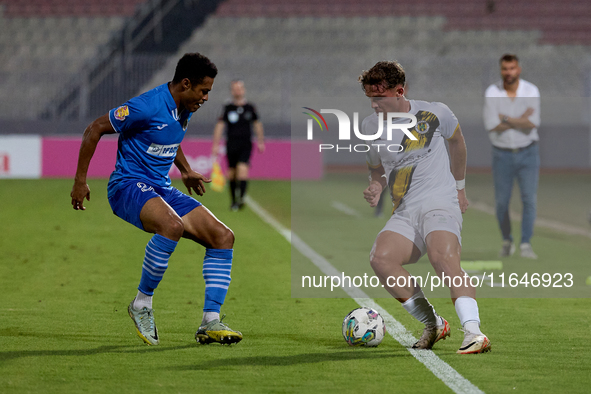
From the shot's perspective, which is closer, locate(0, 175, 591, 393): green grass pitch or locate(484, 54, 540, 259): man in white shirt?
locate(0, 175, 591, 393): green grass pitch

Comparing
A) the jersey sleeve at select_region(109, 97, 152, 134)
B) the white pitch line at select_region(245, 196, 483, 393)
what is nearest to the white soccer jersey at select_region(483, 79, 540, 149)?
the white pitch line at select_region(245, 196, 483, 393)

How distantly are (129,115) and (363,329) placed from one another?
1.90 metres

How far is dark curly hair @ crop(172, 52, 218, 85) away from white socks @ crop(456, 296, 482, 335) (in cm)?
201

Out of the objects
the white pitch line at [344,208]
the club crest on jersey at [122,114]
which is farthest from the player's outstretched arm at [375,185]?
the white pitch line at [344,208]

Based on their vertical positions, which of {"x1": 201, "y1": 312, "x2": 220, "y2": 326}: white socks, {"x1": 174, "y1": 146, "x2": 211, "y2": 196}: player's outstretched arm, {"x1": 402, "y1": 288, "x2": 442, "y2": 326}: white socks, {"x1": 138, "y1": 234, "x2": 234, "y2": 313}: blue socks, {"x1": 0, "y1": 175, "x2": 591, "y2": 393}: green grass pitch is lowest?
{"x1": 0, "y1": 175, "x2": 591, "y2": 393}: green grass pitch

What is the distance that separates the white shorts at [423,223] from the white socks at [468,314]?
1.27 ft

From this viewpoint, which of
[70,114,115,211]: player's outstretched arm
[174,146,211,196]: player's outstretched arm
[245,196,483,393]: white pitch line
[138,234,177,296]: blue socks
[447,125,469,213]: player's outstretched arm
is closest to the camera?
[245,196,483,393]: white pitch line

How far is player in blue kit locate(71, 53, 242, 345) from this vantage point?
528 centimetres

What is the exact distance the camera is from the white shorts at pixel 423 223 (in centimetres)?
524

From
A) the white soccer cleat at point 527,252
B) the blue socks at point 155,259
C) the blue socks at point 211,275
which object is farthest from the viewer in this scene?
the white soccer cleat at point 527,252

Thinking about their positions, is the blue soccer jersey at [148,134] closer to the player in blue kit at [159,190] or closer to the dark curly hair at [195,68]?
the player in blue kit at [159,190]

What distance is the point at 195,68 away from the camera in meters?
5.33

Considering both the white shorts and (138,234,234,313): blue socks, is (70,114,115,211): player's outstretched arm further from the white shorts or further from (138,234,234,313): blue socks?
the white shorts

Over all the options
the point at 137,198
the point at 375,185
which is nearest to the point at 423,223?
the point at 375,185
